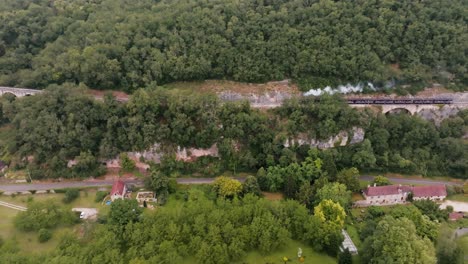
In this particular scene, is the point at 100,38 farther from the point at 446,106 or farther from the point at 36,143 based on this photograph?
the point at 446,106

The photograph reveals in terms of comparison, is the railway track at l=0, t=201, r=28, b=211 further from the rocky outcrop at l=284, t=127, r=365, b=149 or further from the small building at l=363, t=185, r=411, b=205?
the small building at l=363, t=185, r=411, b=205

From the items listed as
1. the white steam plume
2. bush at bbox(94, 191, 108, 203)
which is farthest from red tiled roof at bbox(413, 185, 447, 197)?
bush at bbox(94, 191, 108, 203)

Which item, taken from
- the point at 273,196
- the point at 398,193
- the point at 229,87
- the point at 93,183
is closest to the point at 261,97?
the point at 229,87

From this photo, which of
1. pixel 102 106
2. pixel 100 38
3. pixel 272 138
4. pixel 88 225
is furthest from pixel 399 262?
pixel 100 38

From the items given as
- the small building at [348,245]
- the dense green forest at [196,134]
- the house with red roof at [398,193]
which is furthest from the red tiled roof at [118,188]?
the house with red roof at [398,193]

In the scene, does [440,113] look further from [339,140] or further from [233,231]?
[233,231]

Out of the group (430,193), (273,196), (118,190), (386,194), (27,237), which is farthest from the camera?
(273,196)
